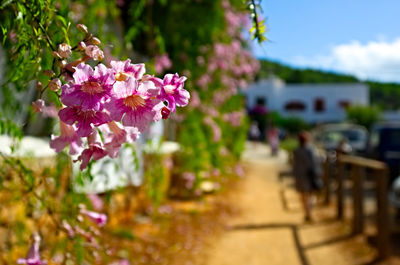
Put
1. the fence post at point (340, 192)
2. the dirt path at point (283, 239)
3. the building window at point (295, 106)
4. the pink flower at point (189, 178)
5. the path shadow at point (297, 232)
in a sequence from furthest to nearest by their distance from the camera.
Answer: the building window at point (295, 106) → the pink flower at point (189, 178) → the fence post at point (340, 192) → the path shadow at point (297, 232) → the dirt path at point (283, 239)

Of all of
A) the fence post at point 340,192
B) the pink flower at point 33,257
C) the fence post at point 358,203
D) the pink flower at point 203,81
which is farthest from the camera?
the pink flower at point 203,81

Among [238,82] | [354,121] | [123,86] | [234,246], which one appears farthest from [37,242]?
[354,121]

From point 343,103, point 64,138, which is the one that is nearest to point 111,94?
point 64,138

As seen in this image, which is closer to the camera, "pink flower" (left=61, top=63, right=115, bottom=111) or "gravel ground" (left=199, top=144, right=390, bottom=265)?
"pink flower" (left=61, top=63, right=115, bottom=111)

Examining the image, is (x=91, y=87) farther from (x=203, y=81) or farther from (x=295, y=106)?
(x=295, y=106)

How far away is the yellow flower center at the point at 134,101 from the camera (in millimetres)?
1033

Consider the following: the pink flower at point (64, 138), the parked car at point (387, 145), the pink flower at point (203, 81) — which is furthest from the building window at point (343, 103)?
the pink flower at point (64, 138)

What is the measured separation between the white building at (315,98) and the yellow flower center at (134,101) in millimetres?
54504

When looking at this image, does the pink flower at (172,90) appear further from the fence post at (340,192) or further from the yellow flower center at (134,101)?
the fence post at (340,192)

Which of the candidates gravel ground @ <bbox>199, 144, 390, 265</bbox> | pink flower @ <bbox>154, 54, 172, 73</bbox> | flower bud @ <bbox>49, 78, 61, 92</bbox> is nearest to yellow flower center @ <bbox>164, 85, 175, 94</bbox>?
flower bud @ <bbox>49, 78, 61, 92</bbox>

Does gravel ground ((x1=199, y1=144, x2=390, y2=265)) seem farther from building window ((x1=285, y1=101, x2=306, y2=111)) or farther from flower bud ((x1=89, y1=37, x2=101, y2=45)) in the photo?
building window ((x1=285, y1=101, x2=306, y2=111))

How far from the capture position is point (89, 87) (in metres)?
1.01

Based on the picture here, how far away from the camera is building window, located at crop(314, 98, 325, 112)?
55.8m

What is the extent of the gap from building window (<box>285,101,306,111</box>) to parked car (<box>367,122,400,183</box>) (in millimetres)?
43742
